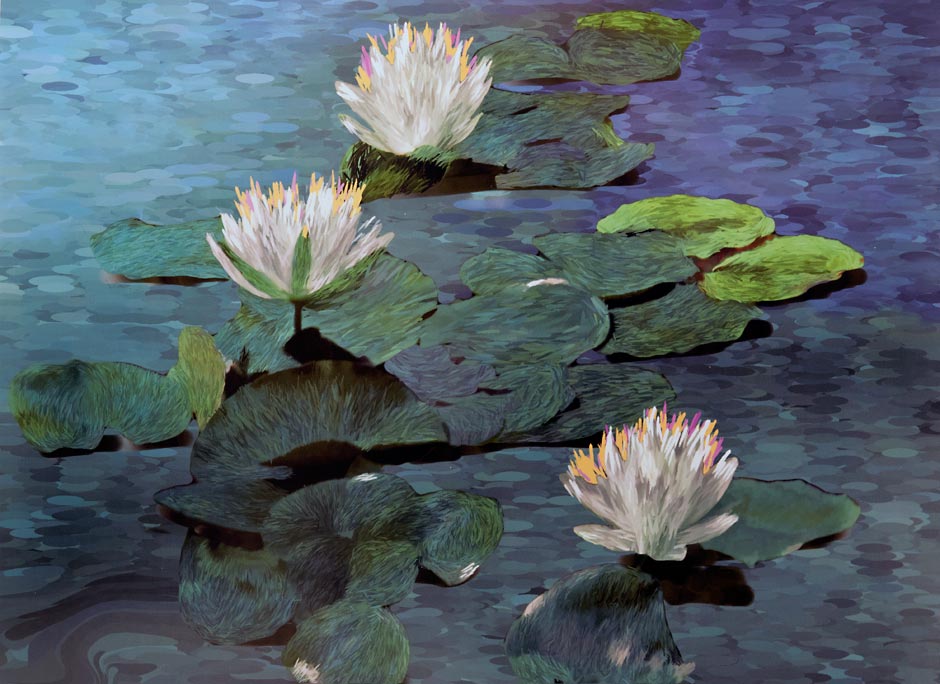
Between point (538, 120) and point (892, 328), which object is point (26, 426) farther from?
point (892, 328)

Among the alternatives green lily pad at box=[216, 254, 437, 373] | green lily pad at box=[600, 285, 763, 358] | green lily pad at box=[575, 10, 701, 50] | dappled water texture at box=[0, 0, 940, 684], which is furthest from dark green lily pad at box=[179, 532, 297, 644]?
green lily pad at box=[575, 10, 701, 50]

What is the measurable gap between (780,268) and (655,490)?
8.6 inches

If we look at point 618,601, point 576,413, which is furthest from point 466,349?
point 618,601

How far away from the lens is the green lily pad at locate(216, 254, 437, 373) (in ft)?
2.63

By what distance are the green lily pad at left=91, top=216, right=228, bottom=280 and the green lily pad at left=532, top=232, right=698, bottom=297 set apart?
254 mm

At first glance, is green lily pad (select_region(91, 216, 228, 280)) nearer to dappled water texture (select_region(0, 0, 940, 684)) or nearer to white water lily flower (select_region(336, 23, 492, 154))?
dappled water texture (select_region(0, 0, 940, 684))

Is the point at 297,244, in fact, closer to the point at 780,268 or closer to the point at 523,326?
the point at 523,326

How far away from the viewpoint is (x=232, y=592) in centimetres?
76

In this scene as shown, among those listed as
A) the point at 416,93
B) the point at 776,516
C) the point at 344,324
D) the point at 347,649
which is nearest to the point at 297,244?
the point at 344,324

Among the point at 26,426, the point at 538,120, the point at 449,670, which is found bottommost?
the point at 449,670

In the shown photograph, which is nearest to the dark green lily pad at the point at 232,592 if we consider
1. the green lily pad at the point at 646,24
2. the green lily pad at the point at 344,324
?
the green lily pad at the point at 344,324

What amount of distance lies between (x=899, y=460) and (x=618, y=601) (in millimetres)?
226

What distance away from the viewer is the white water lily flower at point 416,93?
0.86 meters

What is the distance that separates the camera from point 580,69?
2.98 ft
